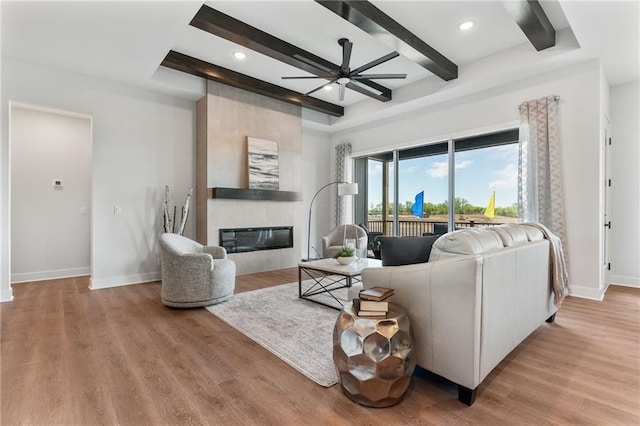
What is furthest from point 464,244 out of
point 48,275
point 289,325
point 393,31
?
point 48,275

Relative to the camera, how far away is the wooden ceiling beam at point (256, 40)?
3.31 meters

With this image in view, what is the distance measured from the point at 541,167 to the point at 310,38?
3514 millimetres

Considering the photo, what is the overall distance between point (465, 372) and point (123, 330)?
2837mm

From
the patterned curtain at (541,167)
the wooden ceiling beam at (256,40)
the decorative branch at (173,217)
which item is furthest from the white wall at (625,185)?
the decorative branch at (173,217)

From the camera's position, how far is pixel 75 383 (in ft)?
6.41

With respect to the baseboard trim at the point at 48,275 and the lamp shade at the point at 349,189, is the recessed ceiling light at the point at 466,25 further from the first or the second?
the baseboard trim at the point at 48,275

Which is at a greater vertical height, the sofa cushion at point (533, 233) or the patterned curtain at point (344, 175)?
the patterned curtain at point (344, 175)

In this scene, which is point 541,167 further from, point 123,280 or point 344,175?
point 123,280

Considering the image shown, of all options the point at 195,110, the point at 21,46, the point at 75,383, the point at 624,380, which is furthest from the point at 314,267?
the point at 21,46

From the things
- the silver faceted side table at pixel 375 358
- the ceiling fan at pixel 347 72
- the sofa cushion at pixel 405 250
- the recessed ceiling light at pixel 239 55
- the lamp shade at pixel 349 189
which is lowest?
the silver faceted side table at pixel 375 358

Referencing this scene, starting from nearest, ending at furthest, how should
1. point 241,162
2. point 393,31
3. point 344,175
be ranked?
point 393,31
point 241,162
point 344,175

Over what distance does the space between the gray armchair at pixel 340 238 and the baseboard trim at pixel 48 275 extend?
407cm

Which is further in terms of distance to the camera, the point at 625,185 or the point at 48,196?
the point at 48,196

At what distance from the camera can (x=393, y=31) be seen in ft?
11.4
